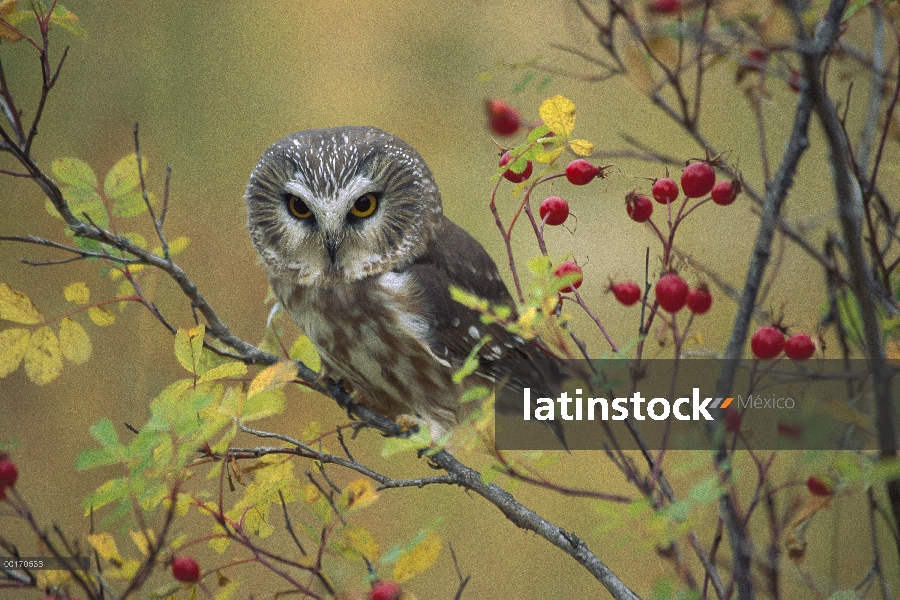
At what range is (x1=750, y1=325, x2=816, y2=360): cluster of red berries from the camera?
0.95 metres

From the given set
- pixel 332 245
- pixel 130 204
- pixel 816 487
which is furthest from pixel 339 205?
pixel 816 487

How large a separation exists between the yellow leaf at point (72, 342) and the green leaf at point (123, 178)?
184 mm

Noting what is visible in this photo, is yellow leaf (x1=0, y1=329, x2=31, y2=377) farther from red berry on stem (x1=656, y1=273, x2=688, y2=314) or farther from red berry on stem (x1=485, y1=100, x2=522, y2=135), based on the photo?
red berry on stem (x1=656, y1=273, x2=688, y2=314)

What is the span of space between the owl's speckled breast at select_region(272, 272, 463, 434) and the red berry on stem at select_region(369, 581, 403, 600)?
72 cm

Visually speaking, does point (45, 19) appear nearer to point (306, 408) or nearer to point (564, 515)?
point (306, 408)

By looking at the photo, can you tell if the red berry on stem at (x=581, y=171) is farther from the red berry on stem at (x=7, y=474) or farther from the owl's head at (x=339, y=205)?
the red berry on stem at (x=7, y=474)

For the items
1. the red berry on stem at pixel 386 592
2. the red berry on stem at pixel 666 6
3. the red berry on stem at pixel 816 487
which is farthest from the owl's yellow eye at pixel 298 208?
the red berry on stem at pixel 816 487

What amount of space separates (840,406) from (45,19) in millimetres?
996

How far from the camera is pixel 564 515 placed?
2.41m

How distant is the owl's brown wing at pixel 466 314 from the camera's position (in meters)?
1.59

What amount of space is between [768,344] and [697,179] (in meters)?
0.22

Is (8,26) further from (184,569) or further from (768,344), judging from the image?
(768,344)

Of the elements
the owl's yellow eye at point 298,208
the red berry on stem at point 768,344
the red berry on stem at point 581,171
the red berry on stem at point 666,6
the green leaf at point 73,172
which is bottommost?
the green leaf at point 73,172

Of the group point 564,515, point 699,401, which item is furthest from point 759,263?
point 564,515
